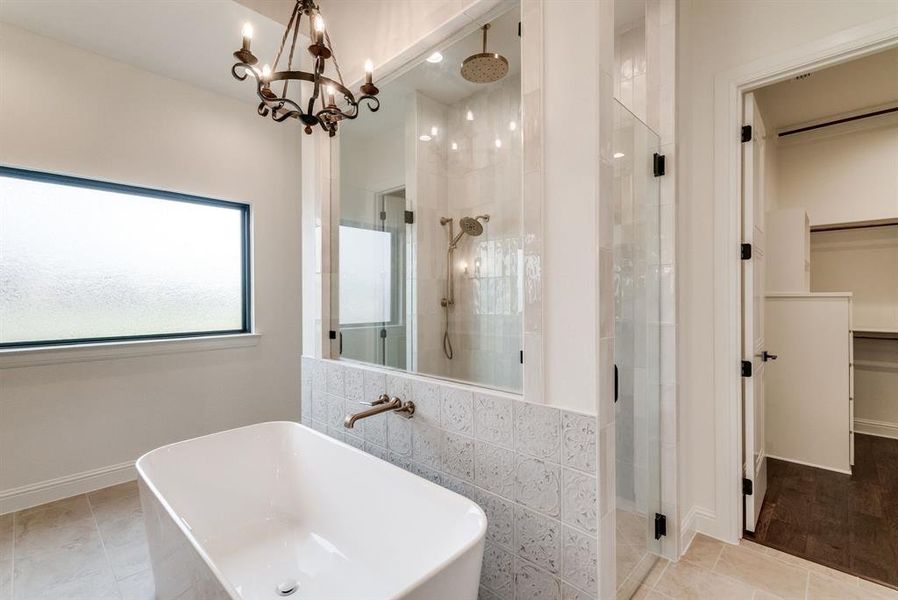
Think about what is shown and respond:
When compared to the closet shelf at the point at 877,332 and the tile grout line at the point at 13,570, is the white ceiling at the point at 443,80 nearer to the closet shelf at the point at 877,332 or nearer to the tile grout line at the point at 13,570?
the tile grout line at the point at 13,570

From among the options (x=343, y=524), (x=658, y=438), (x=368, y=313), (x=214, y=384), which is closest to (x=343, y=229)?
(x=368, y=313)

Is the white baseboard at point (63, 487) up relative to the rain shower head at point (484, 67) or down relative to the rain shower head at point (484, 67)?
down

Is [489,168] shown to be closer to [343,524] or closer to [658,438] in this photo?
[658,438]

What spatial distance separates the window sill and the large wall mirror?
147 cm

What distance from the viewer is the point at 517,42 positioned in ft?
5.41

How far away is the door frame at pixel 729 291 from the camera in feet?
6.63

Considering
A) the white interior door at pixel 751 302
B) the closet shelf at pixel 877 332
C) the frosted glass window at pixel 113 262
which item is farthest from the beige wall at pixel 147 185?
the closet shelf at pixel 877 332

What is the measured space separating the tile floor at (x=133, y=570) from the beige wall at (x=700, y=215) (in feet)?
0.78

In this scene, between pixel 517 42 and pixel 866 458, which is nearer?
pixel 517 42

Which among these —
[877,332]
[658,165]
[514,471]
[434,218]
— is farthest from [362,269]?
[877,332]

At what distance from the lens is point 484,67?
2035 millimetres

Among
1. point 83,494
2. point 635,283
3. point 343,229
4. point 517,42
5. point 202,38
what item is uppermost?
point 202,38

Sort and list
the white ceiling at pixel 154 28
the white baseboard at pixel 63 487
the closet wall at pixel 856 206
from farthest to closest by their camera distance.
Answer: the closet wall at pixel 856 206 → the white baseboard at pixel 63 487 → the white ceiling at pixel 154 28

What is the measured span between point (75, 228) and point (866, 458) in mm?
5956
